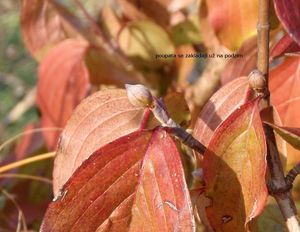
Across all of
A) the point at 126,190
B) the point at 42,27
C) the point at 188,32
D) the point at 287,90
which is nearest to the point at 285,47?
the point at 287,90

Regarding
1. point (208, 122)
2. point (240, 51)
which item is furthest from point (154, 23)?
point (208, 122)

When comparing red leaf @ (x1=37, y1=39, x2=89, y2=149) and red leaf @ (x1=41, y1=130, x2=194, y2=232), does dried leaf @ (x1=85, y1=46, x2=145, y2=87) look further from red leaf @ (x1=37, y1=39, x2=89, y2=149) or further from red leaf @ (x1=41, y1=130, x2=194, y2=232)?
red leaf @ (x1=41, y1=130, x2=194, y2=232)

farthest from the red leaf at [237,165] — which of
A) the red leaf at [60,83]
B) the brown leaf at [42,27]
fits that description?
the brown leaf at [42,27]

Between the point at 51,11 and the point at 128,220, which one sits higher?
the point at 51,11

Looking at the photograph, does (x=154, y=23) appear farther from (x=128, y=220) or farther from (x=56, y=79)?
(x=128, y=220)

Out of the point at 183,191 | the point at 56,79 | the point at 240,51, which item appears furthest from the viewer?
the point at 56,79

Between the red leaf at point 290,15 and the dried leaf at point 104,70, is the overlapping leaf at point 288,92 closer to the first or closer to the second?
the red leaf at point 290,15
